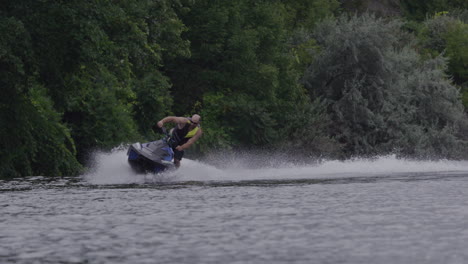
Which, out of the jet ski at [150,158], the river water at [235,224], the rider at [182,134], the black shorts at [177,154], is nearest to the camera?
the river water at [235,224]

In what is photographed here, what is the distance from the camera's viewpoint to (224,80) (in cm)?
4931

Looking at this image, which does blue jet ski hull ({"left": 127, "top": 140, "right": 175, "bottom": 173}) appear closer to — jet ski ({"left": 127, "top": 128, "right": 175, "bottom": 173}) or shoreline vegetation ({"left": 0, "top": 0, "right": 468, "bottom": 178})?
jet ski ({"left": 127, "top": 128, "right": 175, "bottom": 173})

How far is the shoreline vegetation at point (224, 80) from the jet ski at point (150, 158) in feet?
10.3

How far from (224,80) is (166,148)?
75.1ft

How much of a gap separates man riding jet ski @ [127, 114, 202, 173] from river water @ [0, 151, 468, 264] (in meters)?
4.06

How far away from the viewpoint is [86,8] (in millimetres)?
27500

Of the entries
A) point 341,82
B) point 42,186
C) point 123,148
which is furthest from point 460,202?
point 341,82

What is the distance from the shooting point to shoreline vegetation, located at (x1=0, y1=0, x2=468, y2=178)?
2738 centimetres

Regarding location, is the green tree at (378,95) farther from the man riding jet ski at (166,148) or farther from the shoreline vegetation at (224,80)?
the man riding jet ski at (166,148)

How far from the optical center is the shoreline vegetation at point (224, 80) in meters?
27.4

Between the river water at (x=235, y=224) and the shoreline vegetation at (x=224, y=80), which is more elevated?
the shoreline vegetation at (x=224, y=80)

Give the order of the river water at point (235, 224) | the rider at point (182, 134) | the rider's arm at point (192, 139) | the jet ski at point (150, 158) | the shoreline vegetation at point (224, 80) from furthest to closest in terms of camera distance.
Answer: the shoreline vegetation at point (224, 80), the rider at point (182, 134), the rider's arm at point (192, 139), the jet ski at point (150, 158), the river water at point (235, 224)

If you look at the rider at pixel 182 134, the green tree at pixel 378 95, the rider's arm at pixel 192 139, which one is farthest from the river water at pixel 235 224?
the green tree at pixel 378 95

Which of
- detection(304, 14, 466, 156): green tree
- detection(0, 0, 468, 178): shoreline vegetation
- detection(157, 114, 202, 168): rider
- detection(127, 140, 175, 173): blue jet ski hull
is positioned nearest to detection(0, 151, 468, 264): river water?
detection(127, 140, 175, 173): blue jet ski hull
